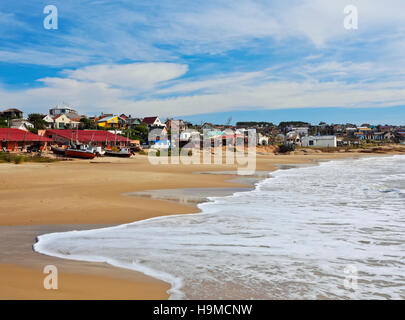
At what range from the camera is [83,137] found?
54844 millimetres

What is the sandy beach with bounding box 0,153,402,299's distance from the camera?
15.8 feet

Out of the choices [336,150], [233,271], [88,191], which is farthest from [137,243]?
[336,150]

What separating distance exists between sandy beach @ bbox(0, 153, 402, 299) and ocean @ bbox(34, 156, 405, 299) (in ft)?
1.47

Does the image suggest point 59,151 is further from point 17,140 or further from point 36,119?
point 36,119

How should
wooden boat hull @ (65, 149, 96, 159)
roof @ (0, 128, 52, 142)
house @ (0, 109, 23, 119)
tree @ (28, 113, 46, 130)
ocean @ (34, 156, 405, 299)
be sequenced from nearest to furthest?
ocean @ (34, 156, 405, 299) < wooden boat hull @ (65, 149, 96, 159) < roof @ (0, 128, 52, 142) < tree @ (28, 113, 46, 130) < house @ (0, 109, 23, 119)

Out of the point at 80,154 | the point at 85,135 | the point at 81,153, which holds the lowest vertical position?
the point at 80,154

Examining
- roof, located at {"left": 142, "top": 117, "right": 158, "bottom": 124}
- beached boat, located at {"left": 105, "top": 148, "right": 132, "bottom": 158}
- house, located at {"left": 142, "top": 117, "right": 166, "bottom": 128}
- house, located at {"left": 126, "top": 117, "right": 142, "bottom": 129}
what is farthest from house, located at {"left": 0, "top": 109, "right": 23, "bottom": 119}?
beached boat, located at {"left": 105, "top": 148, "right": 132, "bottom": 158}

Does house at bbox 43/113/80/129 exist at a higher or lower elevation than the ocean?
higher

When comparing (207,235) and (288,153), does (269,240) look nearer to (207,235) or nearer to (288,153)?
(207,235)

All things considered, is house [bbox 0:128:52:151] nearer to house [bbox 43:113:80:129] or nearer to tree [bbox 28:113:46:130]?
tree [bbox 28:113:46:130]

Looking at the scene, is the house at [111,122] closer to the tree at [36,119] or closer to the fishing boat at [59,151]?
the tree at [36,119]

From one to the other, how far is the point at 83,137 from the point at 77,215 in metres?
47.6

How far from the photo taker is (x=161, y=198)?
14.0m

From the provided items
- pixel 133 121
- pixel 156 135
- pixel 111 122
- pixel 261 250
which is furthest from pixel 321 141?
pixel 261 250
